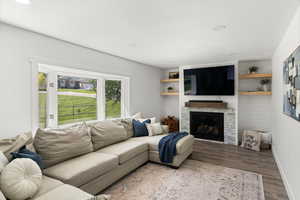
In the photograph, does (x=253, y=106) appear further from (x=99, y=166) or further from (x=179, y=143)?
(x=99, y=166)

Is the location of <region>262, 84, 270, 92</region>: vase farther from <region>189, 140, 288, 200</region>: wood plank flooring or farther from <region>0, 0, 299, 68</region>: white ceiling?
<region>189, 140, 288, 200</region>: wood plank flooring

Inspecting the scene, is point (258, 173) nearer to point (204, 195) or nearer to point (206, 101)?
point (204, 195)

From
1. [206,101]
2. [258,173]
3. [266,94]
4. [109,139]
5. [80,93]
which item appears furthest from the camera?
[206,101]

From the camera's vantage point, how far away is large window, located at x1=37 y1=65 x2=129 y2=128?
3020mm

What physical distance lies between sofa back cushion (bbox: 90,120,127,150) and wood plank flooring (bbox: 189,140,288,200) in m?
1.68

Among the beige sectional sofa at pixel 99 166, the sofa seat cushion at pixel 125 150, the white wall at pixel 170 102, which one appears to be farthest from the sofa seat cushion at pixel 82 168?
the white wall at pixel 170 102

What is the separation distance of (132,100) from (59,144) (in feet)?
7.92

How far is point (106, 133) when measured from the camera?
10.1 feet

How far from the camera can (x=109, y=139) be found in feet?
10.1

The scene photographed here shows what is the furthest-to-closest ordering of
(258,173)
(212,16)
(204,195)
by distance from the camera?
1. (258,173)
2. (204,195)
3. (212,16)

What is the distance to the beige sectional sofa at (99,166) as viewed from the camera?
1.62 metres

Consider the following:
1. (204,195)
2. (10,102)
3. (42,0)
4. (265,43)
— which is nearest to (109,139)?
(10,102)

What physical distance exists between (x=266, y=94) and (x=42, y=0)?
5001mm

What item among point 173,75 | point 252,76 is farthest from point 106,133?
point 252,76
